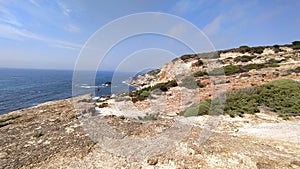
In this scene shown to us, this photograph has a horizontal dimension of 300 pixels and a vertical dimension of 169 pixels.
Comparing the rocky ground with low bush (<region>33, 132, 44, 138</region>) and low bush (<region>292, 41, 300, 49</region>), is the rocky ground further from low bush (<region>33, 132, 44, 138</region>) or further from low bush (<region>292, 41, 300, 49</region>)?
low bush (<region>292, 41, 300, 49</region>)

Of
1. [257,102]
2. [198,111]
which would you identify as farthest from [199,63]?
[198,111]

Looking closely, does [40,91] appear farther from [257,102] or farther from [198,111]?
[257,102]

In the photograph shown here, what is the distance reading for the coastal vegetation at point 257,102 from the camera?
1088 cm

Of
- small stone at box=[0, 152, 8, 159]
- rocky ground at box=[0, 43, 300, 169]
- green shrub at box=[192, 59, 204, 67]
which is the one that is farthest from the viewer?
green shrub at box=[192, 59, 204, 67]

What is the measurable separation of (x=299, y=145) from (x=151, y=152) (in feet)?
18.7

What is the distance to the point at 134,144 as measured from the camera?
6789mm

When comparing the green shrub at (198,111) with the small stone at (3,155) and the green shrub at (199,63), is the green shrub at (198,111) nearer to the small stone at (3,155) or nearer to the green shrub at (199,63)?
the small stone at (3,155)

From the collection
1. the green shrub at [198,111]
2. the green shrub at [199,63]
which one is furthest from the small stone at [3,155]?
the green shrub at [199,63]

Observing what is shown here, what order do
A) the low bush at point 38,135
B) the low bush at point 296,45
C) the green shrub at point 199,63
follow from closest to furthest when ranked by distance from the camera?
1. the low bush at point 38,135
2. the green shrub at point 199,63
3. the low bush at point 296,45

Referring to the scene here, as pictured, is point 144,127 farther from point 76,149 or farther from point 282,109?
point 282,109

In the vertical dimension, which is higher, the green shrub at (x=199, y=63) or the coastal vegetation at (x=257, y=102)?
the green shrub at (x=199, y=63)

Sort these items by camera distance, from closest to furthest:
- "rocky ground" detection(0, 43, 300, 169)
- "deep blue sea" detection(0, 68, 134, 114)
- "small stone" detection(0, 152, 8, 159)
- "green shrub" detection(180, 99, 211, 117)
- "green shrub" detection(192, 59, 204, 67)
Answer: "rocky ground" detection(0, 43, 300, 169) < "small stone" detection(0, 152, 8, 159) < "green shrub" detection(180, 99, 211, 117) < "green shrub" detection(192, 59, 204, 67) < "deep blue sea" detection(0, 68, 134, 114)

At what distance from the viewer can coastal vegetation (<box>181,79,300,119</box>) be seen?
35.7 ft

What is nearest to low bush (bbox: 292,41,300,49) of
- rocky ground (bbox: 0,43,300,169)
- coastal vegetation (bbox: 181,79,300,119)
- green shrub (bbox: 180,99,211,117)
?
coastal vegetation (bbox: 181,79,300,119)
